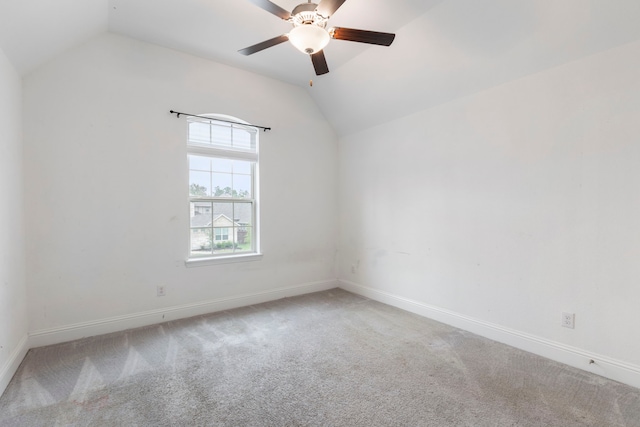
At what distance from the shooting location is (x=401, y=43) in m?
2.82

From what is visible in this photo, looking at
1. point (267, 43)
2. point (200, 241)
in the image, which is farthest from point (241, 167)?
point (267, 43)

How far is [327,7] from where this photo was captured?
1.80 metres

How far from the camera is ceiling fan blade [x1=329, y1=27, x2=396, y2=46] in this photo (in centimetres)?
196

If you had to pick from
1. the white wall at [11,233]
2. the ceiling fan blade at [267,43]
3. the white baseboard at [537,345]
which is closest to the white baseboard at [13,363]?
the white wall at [11,233]

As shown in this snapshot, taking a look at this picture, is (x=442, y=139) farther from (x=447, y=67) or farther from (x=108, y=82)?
(x=108, y=82)

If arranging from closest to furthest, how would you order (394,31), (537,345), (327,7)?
(327,7)
(537,345)
(394,31)

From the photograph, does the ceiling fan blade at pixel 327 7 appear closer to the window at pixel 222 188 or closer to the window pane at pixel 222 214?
the window at pixel 222 188

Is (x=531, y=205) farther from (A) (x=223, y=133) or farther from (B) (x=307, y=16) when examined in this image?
(A) (x=223, y=133)

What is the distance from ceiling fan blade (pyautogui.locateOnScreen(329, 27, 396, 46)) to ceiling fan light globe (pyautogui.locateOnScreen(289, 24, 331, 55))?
0.10 meters

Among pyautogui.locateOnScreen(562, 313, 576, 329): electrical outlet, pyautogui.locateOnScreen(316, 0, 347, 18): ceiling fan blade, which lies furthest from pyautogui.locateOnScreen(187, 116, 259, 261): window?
pyautogui.locateOnScreen(562, 313, 576, 329): electrical outlet

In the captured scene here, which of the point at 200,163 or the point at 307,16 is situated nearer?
the point at 307,16

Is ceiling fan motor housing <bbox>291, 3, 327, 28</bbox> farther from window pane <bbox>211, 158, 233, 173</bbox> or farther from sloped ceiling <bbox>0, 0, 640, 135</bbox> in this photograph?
window pane <bbox>211, 158, 233, 173</bbox>

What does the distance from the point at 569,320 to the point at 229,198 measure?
3565mm

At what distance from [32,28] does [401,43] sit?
293 centimetres
